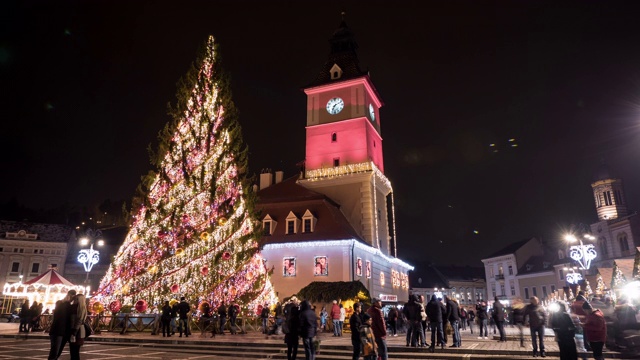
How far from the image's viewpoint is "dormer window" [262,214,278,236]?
1387 inches

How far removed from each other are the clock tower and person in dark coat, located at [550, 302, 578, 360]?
25571mm

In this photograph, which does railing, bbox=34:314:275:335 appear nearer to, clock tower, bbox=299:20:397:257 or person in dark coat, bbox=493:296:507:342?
person in dark coat, bbox=493:296:507:342

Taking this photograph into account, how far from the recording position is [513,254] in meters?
74.0

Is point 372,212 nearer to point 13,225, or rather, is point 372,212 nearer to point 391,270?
point 391,270

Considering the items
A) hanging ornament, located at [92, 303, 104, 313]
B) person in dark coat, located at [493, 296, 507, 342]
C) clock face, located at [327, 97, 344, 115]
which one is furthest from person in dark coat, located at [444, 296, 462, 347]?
clock face, located at [327, 97, 344, 115]

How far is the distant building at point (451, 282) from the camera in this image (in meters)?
88.4

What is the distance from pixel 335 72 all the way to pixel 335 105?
388 cm

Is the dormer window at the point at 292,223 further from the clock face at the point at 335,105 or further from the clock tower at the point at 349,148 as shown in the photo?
the clock face at the point at 335,105

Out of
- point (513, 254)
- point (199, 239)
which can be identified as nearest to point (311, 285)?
point (199, 239)

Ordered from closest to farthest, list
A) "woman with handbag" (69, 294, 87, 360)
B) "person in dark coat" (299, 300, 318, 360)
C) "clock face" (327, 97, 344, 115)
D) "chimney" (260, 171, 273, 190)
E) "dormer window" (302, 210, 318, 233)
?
"woman with handbag" (69, 294, 87, 360) < "person in dark coat" (299, 300, 318, 360) < "dormer window" (302, 210, 318, 233) < "clock face" (327, 97, 344, 115) < "chimney" (260, 171, 273, 190)

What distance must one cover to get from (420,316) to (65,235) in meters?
62.2

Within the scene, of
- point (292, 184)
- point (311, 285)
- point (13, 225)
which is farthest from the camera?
point (13, 225)

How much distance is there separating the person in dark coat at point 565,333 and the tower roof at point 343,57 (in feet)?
108

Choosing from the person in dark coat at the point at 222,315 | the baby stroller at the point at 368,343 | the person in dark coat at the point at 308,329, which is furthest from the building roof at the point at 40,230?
the baby stroller at the point at 368,343
